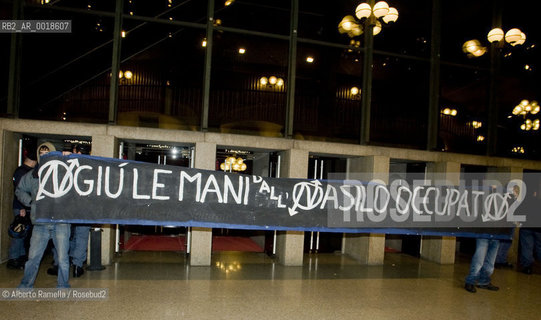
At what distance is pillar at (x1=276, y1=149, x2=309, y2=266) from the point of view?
7.15m

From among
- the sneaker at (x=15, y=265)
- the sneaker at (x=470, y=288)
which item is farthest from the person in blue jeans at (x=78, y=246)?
the sneaker at (x=470, y=288)

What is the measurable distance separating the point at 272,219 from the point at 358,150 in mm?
3476

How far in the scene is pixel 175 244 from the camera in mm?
8648

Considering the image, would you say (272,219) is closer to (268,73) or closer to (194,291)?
(194,291)

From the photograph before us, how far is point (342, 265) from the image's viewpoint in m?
7.54

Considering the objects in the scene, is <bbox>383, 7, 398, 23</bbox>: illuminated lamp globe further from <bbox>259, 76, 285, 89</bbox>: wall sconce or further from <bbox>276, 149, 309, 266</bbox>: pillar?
<bbox>259, 76, 285, 89</bbox>: wall sconce

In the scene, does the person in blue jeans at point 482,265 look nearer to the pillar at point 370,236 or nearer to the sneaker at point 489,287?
the sneaker at point 489,287

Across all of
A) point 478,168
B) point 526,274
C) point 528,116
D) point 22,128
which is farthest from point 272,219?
point 528,116

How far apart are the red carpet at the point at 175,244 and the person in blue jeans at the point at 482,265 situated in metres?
4.61

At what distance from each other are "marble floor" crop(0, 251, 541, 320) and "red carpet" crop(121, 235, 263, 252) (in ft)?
1.90

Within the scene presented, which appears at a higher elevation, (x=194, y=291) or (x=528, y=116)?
(x=528, y=116)

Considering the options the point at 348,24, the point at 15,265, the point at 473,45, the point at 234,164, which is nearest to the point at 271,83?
the point at 234,164

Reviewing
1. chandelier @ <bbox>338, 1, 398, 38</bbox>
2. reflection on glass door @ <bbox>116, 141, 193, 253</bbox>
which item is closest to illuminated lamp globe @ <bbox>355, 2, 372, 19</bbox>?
chandelier @ <bbox>338, 1, 398, 38</bbox>

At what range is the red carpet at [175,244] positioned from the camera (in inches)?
322
